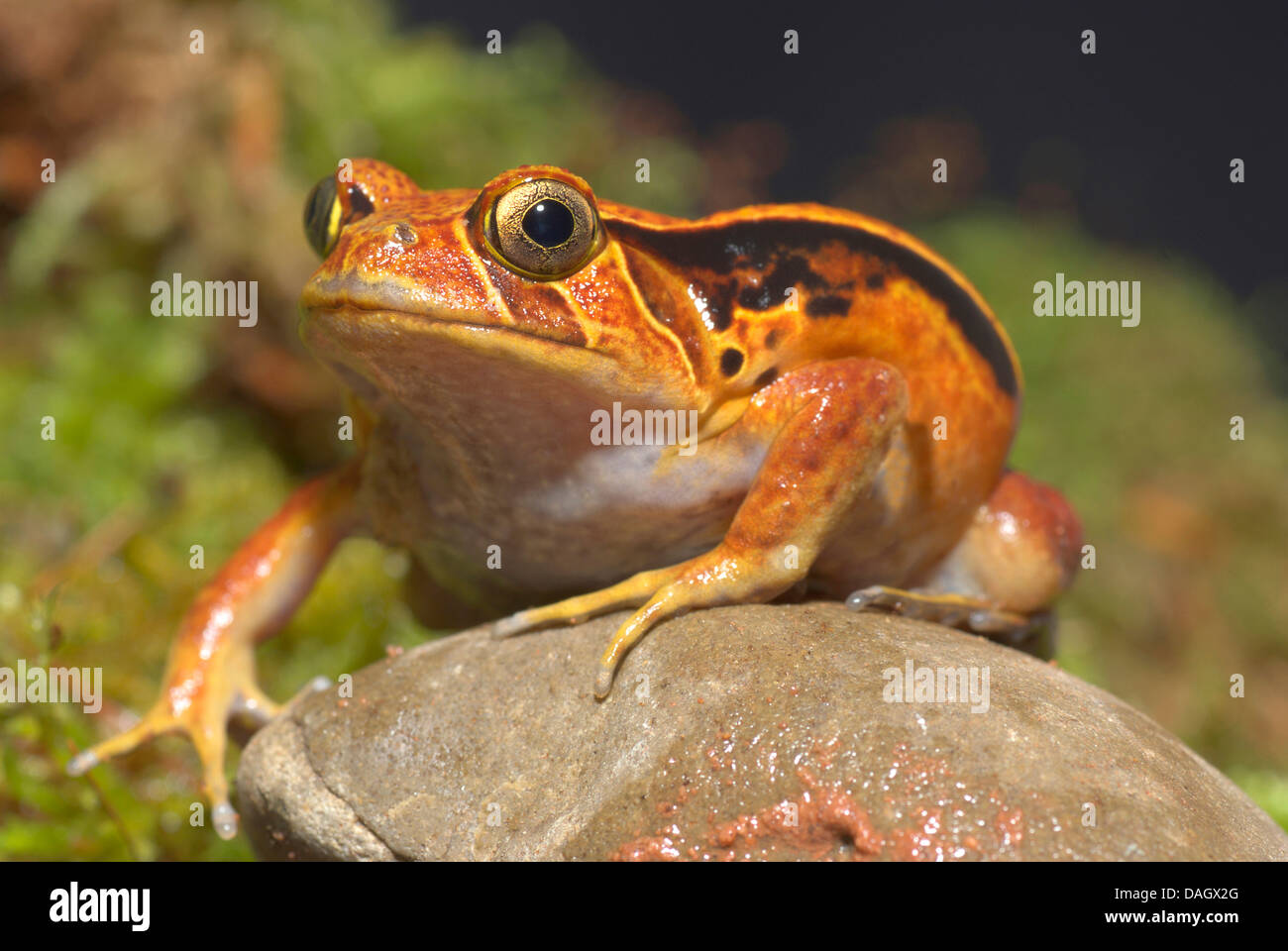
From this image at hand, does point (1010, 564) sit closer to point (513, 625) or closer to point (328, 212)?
point (513, 625)

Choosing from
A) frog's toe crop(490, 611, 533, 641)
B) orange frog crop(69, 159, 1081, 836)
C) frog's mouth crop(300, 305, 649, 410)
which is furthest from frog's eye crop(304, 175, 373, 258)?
frog's toe crop(490, 611, 533, 641)

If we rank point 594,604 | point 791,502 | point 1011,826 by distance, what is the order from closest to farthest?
point 1011,826, point 791,502, point 594,604

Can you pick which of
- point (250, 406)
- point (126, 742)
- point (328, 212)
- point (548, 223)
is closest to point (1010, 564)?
point (548, 223)

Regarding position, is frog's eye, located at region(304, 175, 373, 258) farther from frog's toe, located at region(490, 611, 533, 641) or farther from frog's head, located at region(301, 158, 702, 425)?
frog's toe, located at region(490, 611, 533, 641)
